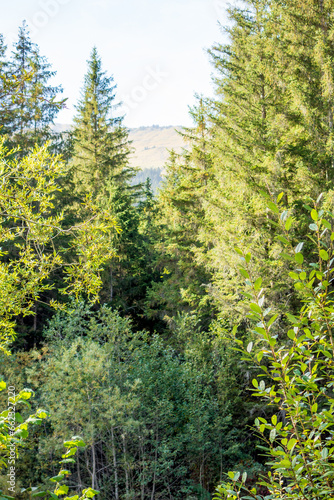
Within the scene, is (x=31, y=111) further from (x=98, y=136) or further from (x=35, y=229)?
(x=35, y=229)

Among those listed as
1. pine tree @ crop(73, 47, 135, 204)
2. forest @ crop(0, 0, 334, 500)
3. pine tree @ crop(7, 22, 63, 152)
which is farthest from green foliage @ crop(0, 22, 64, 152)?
pine tree @ crop(73, 47, 135, 204)

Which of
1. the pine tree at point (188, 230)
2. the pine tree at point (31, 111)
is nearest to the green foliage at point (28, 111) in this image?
the pine tree at point (31, 111)

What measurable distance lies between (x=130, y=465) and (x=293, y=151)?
8498mm

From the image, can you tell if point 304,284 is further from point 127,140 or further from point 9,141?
point 127,140

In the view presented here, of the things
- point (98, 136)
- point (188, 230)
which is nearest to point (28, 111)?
point (98, 136)

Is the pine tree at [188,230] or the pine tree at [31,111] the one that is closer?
the pine tree at [31,111]

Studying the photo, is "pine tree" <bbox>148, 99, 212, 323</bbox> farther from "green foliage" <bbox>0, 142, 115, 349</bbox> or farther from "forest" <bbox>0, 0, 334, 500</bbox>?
"green foliage" <bbox>0, 142, 115, 349</bbox>

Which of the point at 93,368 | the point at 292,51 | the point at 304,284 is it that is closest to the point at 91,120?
the point at 292,51

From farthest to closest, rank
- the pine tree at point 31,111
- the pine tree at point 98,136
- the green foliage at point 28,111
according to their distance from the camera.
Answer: the pine tree at point 98,136
the pine tree at point 31,111
the green foliage at point 28,111

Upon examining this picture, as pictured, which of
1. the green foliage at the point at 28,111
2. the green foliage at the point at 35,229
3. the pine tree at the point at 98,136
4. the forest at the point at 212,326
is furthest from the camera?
the pine tree at the point at 98,136

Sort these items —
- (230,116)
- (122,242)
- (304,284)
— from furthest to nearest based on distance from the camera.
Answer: (122,242) < (230,116) < (304,284)

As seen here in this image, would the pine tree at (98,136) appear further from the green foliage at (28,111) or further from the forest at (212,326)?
the forest at (212,326)

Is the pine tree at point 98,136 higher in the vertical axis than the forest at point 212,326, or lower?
higher

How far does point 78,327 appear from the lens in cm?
968
